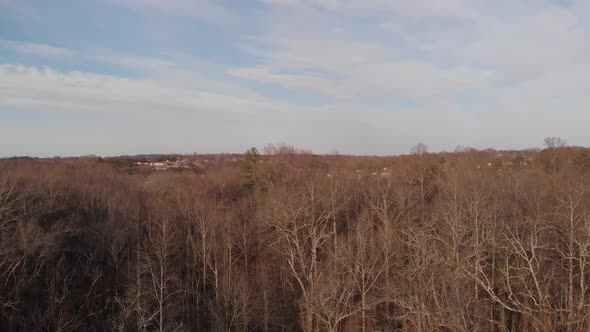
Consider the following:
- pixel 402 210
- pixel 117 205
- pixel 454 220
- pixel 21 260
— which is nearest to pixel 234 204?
pixel 117 205

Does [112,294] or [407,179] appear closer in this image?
[112,294]

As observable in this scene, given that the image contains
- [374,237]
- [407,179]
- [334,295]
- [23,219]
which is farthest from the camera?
[407,179]

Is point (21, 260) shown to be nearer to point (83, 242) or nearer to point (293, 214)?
point (83, 242)

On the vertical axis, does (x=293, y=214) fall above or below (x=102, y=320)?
above

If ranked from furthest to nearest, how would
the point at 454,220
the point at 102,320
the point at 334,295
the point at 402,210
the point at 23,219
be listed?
1. the point at 402,210
2. the point at 23,219
3. the point at 102,320
4. the point at 454,220
5. the point at 334,295

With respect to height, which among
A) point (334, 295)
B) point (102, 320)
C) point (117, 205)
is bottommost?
point (102, 320)

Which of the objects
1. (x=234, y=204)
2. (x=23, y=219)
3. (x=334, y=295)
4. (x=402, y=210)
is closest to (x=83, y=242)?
(x=23, y=219)

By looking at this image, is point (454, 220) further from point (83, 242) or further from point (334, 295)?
point (83, 242)
